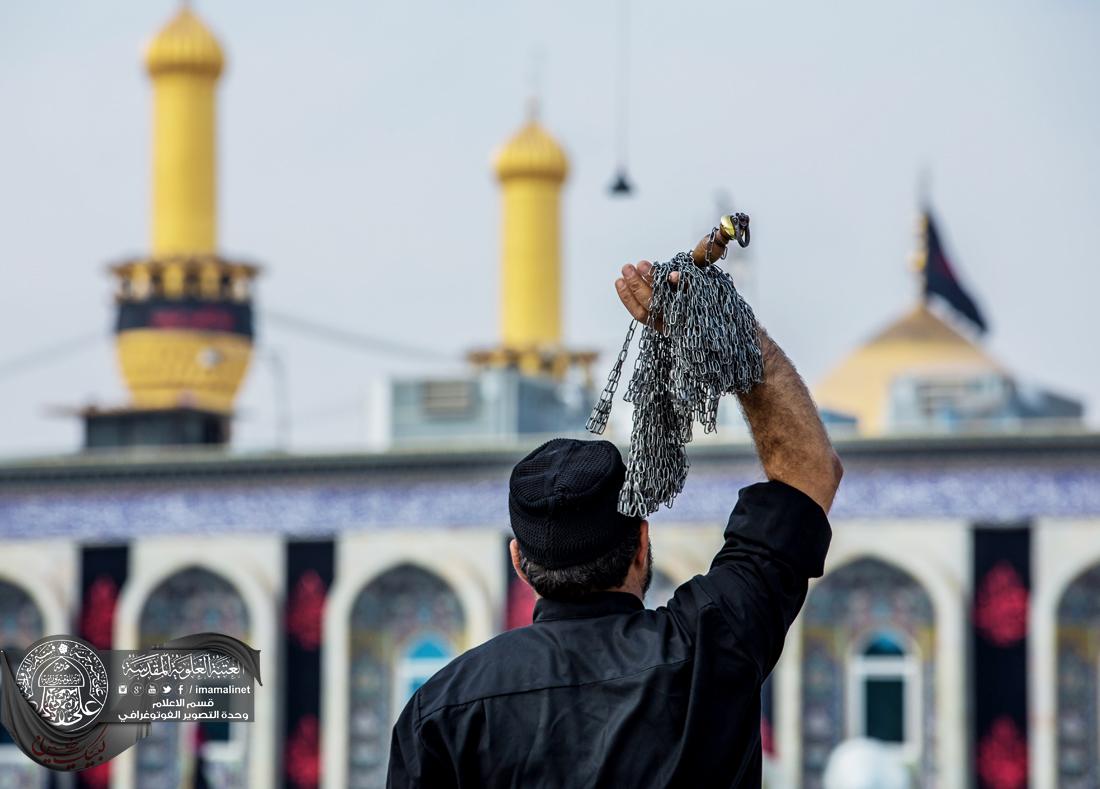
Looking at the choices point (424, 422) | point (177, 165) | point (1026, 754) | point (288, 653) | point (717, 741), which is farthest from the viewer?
point (177, 165)

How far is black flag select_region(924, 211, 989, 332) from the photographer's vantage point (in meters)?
24.9

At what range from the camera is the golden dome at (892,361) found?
24.2m

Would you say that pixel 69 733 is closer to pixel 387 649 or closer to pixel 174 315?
pixel 387 649

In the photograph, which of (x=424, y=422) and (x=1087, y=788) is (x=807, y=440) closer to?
(x=1087, y=788)

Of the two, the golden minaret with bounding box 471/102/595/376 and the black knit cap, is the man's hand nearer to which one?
the black knit cap

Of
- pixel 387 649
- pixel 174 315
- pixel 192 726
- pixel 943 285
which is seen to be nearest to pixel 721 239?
pixel 387 649

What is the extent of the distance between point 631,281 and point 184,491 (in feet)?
60.9

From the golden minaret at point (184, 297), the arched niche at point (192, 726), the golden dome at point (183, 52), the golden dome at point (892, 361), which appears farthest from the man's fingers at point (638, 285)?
the golden dome at point (183, 52)

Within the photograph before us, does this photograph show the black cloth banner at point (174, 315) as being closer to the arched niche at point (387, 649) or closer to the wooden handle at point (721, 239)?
the arched niche at point (387, 649)

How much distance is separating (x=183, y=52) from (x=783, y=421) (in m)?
25.5

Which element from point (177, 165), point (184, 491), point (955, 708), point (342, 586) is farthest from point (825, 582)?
point (177, 165)

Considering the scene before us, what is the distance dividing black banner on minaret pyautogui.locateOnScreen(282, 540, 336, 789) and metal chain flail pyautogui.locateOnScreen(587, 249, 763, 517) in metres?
17.6

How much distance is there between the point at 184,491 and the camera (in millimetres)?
21797
